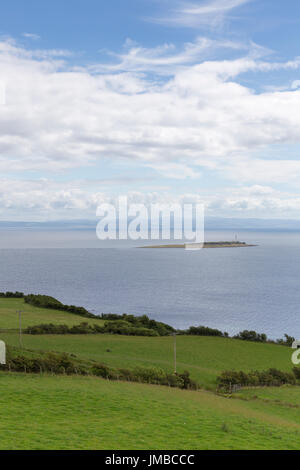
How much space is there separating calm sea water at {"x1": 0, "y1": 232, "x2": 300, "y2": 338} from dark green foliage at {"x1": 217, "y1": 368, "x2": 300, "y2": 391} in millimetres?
35268

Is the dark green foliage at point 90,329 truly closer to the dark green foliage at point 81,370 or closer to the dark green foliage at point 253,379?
the dark green foliage at point 81,370

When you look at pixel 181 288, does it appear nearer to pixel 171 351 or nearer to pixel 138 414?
pixel 171 351

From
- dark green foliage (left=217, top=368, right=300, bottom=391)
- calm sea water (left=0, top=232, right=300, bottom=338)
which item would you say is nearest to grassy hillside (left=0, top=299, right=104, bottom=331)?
calm sea water (left=0, top=232, right=300, bottom=338)

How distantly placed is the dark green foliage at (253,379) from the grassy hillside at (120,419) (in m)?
8.32

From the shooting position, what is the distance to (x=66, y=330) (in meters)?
62.1

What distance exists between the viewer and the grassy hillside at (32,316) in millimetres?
65188

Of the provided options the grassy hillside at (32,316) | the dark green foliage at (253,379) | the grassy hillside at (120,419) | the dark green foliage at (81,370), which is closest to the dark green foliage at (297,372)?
the dark green foliage at (253,379)

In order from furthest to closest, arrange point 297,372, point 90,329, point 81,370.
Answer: point 90,329
point 297,372
point 81,370

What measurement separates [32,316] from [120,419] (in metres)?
53.6

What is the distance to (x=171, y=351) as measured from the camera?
179 feet

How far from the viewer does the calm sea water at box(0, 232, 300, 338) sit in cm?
9062

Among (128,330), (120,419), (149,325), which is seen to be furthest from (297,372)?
(120,419)
